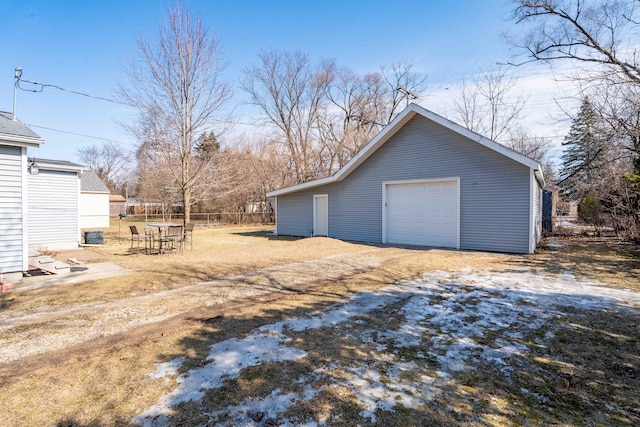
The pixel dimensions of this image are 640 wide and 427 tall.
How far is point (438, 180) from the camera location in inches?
460

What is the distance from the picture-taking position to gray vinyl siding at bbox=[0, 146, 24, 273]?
6.59 m

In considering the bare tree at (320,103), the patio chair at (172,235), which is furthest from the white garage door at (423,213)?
the bare tree at (320,103)

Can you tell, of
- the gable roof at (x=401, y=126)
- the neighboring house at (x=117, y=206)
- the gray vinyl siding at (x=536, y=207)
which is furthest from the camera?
the neighboring house at (x=117, y=206)

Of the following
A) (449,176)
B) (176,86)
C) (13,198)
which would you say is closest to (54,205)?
(13,198)

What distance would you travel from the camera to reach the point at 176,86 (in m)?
16.9

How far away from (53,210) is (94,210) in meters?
17.0

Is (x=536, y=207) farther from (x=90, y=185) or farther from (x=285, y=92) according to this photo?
(x=90, y=185)

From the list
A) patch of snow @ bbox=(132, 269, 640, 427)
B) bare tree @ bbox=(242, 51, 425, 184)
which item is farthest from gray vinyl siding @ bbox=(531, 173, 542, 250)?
bare tree @ bbox=(242, 51, 425, 184)

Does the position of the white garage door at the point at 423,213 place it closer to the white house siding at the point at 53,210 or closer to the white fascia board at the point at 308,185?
the white fascia board at the point at 308,185

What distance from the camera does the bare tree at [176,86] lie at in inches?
650

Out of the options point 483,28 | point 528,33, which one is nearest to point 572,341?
point 528,33

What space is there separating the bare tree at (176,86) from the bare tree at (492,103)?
65.0ft

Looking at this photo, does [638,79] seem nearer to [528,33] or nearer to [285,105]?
[528,33]

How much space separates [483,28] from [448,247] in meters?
9.97
